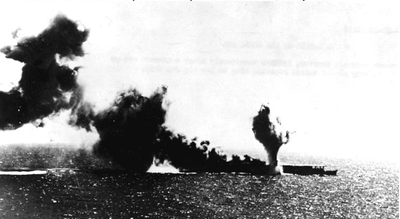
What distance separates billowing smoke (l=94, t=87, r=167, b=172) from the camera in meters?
75.4

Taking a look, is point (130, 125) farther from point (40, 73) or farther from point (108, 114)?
point (40, 73)

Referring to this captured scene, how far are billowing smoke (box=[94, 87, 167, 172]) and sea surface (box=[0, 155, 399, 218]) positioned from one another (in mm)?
4927

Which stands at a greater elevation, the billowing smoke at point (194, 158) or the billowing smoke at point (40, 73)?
the billowing smoke at point (40, 73)

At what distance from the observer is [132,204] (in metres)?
54.2

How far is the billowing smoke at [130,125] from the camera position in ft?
247

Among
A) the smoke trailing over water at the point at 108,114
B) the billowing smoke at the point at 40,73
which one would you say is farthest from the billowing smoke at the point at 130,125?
the billowing smoke at the point at 40,73

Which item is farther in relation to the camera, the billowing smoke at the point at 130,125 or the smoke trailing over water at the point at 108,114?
the billowing smoke at the point at 130,125

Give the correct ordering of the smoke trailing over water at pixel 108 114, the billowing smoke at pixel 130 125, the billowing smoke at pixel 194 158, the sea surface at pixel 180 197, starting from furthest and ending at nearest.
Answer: the billowing smoke at pixel 194 158 < the billowing smoke at pixel 130 125 < the smoke trailing over water at pixel 108 114 < the sea surface at pixel 180 197

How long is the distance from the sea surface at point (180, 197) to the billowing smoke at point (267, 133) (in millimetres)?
6704

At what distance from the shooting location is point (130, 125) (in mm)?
78312

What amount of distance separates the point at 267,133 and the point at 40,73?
43.8 metres

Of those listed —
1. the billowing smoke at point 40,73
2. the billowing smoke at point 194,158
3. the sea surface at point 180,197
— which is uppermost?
the billowing smoke at point 40,73

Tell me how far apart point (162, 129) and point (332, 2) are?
4612 centimetres

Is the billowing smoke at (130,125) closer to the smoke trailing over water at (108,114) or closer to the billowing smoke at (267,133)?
the smoke trailing over water at (108,114)
